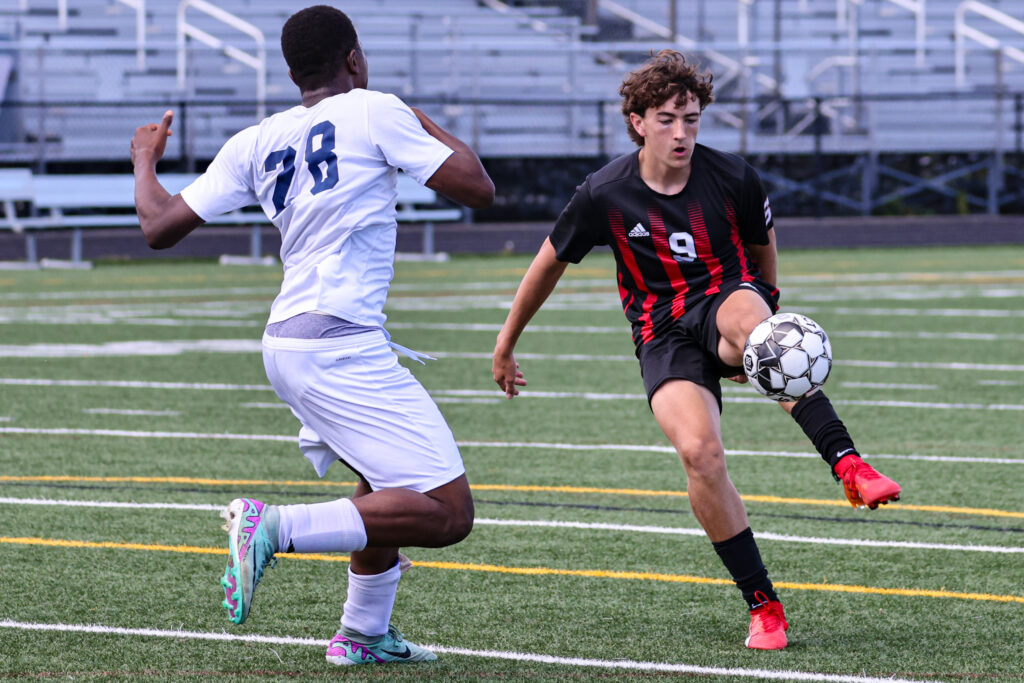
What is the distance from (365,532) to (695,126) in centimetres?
182

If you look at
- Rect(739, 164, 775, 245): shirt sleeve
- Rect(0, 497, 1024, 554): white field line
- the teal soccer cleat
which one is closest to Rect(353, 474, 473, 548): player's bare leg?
the teal soccer cleat

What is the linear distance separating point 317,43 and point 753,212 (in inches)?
63.5

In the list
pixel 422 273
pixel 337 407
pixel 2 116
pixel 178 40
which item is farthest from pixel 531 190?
pixel 337 407

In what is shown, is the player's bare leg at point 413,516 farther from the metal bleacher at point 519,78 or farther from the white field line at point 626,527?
the metal bleacher at point 519,78

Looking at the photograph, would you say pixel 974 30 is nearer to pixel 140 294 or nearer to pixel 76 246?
pixel 76 246

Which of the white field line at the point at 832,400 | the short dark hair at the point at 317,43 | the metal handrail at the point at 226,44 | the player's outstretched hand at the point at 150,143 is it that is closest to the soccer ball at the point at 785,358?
the short dark hair at the point at 317,43

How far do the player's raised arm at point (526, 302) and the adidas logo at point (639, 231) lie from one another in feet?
0.87

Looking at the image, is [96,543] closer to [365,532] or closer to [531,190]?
[365,532]

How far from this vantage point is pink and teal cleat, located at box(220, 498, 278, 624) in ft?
12.6

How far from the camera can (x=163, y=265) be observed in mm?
22875

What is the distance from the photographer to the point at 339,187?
4.17m

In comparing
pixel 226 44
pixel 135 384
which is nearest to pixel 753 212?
pixel 135 384

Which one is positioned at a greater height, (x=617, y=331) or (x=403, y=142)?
(x=403, y=142)

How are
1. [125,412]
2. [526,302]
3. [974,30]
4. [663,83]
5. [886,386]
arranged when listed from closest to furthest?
[663,83]
[526,302]
[125,412]
[886,386]
[974,30]
